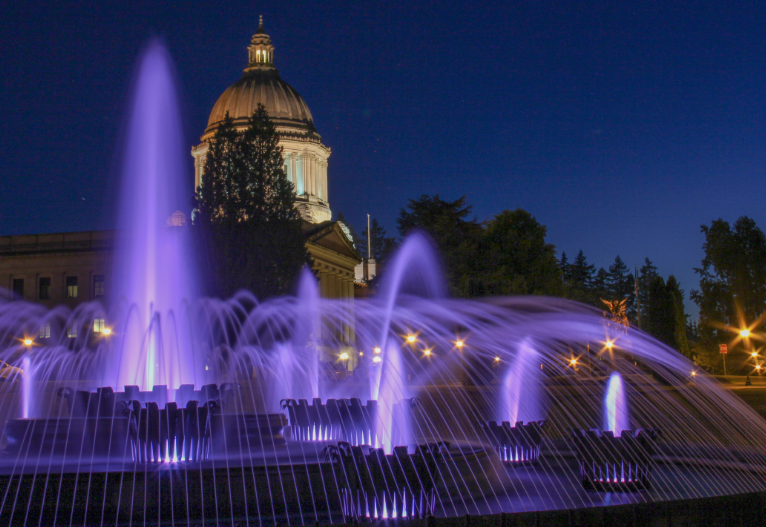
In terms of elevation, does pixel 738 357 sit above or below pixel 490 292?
below

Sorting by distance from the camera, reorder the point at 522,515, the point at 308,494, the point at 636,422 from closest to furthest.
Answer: the point at 522,515 → the point at 308,494 → the point at 636,422

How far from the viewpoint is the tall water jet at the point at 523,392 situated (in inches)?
896

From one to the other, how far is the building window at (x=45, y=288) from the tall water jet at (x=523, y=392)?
44.0 meters

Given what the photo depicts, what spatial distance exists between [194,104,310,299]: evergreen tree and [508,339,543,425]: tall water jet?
11641 millimetres

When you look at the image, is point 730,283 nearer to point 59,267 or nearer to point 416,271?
point 416,271

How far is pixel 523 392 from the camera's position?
29234 millimetres

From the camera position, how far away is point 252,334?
33.5 meters

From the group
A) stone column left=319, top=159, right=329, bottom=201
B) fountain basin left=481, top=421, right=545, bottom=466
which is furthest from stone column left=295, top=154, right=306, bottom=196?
fountain basin left=481, top=421, right=545, bottom=466

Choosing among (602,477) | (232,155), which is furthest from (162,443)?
(232,155)

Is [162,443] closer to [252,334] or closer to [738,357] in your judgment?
[252,334]

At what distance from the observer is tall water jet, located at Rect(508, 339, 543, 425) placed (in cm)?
2275

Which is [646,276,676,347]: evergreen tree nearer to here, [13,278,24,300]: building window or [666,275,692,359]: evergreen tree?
[666,275,692,359]: evergreen tree

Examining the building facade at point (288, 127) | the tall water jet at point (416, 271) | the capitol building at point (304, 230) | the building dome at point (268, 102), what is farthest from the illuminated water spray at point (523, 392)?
the building dome at point (268, 102)

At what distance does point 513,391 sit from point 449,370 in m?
25.5
